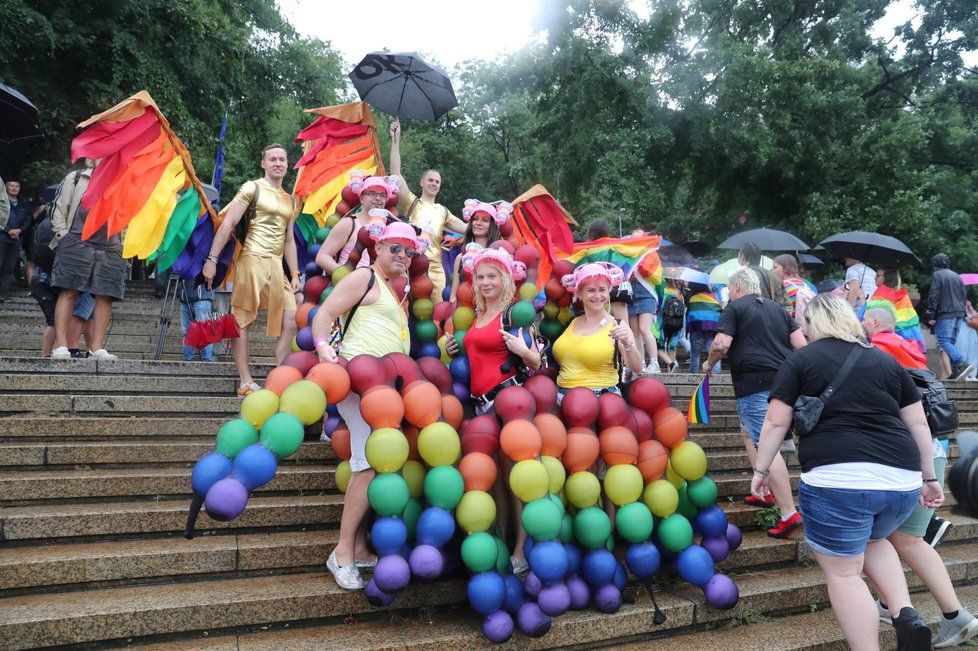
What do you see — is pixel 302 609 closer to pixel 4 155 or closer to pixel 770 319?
pixel 770 319

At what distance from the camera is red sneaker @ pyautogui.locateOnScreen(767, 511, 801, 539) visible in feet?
15.8

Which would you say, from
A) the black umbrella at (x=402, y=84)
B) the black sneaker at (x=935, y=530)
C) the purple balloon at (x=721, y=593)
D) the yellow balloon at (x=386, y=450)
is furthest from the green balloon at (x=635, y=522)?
the black umbrella at (x=402, y=84)

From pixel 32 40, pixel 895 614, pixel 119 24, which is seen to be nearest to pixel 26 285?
pixel 32 40

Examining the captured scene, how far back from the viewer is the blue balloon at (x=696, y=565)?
3.83m

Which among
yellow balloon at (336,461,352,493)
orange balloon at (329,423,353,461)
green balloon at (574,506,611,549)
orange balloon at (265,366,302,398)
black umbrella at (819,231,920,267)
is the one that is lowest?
green balloon at (574,506,611,549)

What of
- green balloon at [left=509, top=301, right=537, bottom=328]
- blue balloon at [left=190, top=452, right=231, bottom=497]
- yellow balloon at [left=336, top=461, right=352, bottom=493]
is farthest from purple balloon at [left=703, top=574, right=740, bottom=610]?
blue balloon at [left=190, top=452, right=231, bottom=497]

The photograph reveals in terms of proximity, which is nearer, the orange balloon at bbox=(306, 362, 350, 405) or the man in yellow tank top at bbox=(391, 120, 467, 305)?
the orange balloon at bbox=(306, 362, 350, 405)

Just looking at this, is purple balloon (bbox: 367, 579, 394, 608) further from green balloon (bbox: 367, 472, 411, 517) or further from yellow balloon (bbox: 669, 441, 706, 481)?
yellow balloon (bbox: 669, 441, 706, 481)

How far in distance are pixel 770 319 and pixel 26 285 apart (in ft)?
41.2

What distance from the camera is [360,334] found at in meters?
3.86

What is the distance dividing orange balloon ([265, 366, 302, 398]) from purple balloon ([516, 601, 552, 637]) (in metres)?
1.70

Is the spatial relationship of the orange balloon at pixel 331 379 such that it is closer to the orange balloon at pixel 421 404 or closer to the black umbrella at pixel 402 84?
the orange balloon at pixel 421 404

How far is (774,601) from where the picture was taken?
14.0 ft

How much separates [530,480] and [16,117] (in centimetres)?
663
